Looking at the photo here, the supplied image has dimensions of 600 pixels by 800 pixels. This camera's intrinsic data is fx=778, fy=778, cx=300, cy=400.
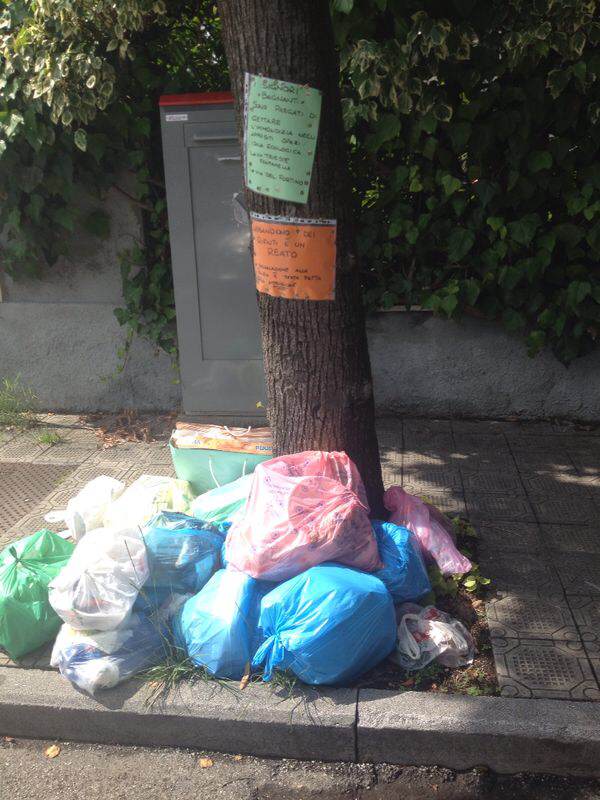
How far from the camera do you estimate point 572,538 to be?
3.78 meters

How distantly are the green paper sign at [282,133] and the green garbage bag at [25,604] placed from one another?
1.77 m

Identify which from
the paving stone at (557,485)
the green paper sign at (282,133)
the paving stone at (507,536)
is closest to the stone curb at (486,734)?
the paving stone at (507,536)

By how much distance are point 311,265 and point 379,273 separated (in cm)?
222

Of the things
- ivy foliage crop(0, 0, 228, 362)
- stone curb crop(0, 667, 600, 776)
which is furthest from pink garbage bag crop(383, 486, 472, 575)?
ivy foliage crop(0, 0, 228, 362)

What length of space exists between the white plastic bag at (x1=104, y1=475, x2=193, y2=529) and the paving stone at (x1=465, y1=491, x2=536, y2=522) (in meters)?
1.50

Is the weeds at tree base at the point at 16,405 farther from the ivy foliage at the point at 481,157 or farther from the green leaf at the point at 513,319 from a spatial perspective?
the green leaf at the point at 513,319

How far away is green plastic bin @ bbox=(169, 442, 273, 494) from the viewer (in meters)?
3.84

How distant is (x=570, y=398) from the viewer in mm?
5301

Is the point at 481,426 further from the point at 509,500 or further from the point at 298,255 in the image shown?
the point at 298,255

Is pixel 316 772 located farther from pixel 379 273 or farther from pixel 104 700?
pixel 379 273

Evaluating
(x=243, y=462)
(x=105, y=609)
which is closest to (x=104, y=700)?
(x=105, y=609)

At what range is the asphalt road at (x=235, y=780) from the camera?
2523 millimetres

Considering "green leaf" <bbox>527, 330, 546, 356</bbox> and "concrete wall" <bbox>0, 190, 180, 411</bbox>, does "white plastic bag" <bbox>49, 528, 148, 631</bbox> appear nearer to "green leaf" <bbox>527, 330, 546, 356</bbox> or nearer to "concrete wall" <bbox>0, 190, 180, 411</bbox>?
"concrete wall" <bbox>0, 190, 180, 411</bbox>

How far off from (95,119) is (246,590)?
357 centimetres
